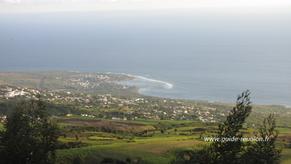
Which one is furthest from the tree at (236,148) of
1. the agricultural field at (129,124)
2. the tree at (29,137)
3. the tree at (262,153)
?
the agricultural field at (129,124)

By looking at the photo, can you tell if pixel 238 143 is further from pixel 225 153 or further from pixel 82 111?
pixel 82 111

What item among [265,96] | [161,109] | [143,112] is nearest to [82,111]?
[143,112]

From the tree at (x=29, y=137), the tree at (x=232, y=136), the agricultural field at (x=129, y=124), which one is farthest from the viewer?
the agricultural field at (x=129, y=124)

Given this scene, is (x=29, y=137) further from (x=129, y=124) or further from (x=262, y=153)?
(x=129, y=124)

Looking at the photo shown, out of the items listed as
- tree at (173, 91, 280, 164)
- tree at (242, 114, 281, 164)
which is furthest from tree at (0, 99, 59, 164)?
tree at (242, 114, 281, 164)

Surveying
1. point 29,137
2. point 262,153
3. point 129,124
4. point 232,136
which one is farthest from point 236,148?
point 129,124

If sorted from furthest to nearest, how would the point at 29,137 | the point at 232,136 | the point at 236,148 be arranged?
the point at 29,137 < the point at 232,136 < the point at 236,148

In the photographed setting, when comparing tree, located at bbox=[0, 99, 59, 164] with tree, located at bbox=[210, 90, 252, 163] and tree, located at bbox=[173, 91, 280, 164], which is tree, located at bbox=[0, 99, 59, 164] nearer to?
tree, located at bbox=[173, 91, 280, 164]

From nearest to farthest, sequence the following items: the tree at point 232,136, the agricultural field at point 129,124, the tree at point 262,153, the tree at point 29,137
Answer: the tree at point 232,136 → the tree at point 262,153 → the tree at point 29,137 → the agricultural field at point 129,124

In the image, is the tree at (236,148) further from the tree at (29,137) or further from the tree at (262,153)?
the tree at (29,137)
